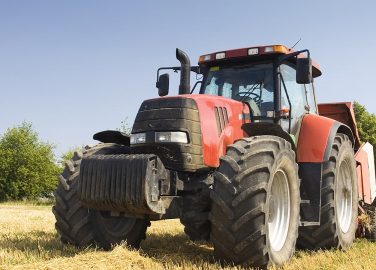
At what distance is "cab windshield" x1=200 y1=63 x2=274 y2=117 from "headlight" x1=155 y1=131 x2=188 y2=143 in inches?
52.1

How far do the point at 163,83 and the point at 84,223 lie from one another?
238 centimetres

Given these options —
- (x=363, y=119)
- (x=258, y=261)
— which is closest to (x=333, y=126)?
(x=258, y=261)

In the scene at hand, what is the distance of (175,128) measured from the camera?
4980mm

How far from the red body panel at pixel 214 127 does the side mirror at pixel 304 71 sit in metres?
0.83

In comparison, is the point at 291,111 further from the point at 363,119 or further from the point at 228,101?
the point at 363,119

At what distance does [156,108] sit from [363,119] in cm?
3512

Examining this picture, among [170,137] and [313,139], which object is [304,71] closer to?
[313,139]

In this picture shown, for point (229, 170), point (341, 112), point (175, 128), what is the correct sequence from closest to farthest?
point (229, 170) → point (175, 128) → point (341, 112)

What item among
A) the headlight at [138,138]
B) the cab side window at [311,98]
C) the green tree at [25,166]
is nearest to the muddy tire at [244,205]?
the headlight at [138,138]

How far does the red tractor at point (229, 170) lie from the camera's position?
437 centimetres

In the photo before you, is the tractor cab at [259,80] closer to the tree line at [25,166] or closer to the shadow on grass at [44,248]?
the shadow on grass at [44,248]

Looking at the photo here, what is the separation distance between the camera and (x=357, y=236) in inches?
304

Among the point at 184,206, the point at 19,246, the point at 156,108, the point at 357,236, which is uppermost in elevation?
the point at 156,108

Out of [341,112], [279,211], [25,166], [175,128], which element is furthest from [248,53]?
[25,166]
